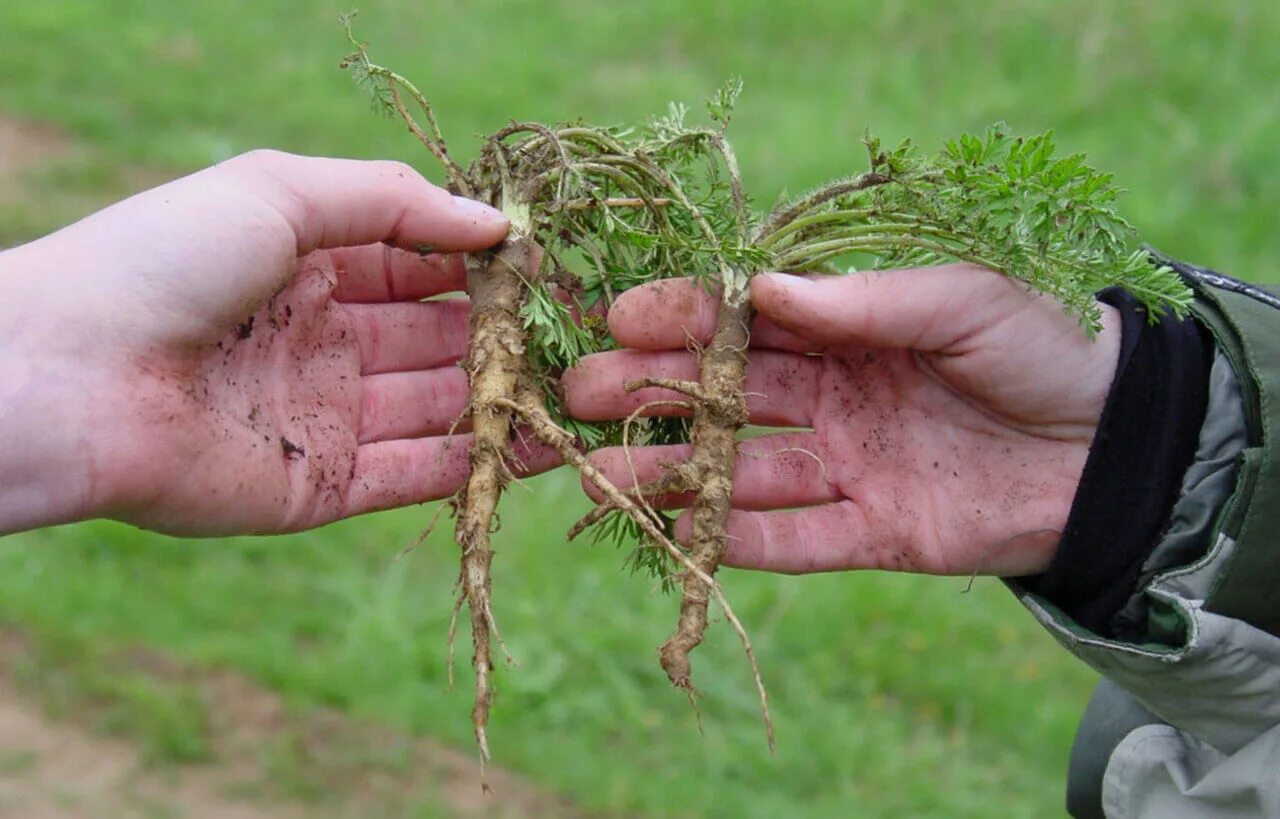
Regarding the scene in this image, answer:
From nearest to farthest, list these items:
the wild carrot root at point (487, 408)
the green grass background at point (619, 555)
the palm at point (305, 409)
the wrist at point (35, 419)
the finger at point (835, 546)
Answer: the wrist at point (35, 419)
the palm at point (305, 409)
the wild carrot root at point (487, 408)
the finger at point (835, 546)
the green grass background at point (619, 555)

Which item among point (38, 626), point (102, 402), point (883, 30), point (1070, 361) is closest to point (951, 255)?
point (1070, 361)

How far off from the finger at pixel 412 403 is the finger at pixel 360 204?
0.32m

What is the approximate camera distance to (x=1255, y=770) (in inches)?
87.6

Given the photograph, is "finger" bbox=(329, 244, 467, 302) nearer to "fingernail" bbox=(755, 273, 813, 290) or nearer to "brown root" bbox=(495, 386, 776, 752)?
"brown root" bbox=(495, 386, 776, 752)

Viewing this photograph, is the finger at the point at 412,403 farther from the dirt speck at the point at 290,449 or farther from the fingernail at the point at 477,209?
the fingernail at the point at 477,209

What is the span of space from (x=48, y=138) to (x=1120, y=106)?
5.89 m

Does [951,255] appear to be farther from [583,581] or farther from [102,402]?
[583,581]

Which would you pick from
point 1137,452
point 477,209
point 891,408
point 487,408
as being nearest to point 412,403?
point 487,408

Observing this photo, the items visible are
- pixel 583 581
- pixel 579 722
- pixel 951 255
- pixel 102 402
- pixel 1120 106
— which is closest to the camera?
pixel 102 402

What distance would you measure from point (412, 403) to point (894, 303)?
1.03 m

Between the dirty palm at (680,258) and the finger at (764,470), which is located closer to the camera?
the dirty palm at (680,258)

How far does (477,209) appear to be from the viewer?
2.53 meters

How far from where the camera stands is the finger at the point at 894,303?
2355mm

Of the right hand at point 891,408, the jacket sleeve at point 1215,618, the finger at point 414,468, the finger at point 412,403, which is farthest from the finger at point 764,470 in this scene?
the jacket sleeve at point 1215,618
